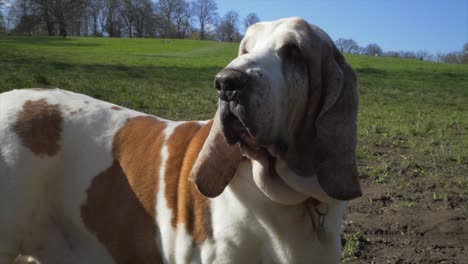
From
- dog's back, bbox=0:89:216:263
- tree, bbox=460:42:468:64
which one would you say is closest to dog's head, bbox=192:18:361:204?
dog's back, bbox=0:89:216:263

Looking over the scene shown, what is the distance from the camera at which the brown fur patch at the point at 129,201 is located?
3123 mm

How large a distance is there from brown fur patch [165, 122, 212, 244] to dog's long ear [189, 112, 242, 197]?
0.65 feet

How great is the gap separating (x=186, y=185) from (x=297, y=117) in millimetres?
794

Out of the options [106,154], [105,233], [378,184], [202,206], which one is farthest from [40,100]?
[378,184]

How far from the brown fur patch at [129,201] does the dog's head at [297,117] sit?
1.76 ft

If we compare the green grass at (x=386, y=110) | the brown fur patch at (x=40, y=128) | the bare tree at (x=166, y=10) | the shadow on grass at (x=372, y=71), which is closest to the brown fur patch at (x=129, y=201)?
the brown fur patch at (x=40, y=128)

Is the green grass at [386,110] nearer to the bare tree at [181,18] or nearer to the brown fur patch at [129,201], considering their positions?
the brown fur patch at [129,201]

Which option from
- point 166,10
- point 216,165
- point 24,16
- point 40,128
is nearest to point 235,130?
point 216,165

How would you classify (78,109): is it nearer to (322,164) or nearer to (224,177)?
(224,177)

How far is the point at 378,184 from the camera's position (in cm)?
596

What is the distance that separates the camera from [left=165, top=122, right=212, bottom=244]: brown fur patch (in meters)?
2.88

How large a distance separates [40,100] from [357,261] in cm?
266

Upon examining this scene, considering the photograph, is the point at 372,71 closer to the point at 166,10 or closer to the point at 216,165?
the point at 216,165

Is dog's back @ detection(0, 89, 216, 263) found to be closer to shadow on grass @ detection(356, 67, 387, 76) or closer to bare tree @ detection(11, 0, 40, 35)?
shadow on grass @ detection(356, 67, 387, 76)
